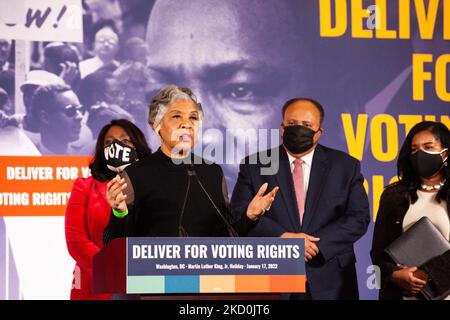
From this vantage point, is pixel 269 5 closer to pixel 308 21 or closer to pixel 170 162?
pixel 308 21

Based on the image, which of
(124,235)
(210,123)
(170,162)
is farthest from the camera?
(210,123)

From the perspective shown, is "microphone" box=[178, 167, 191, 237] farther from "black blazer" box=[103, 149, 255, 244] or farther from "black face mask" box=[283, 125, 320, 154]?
"black face mask" box=[283, 125, 320, 154]

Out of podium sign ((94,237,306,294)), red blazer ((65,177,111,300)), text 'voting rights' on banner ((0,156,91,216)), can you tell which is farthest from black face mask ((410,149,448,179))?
text 'voting rights' on banner ((0,156,91,216))

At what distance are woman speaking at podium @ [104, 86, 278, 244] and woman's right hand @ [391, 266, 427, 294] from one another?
100 centimetres

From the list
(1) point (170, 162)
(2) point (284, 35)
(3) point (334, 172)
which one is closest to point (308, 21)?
(2) point (284, 35)

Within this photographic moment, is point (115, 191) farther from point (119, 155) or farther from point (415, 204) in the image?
point (415, 204)

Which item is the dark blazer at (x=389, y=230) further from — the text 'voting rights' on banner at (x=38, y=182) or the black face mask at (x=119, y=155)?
the text 'voting rights' on banner at (x=38, y=182)

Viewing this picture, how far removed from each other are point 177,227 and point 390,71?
7.22 ft

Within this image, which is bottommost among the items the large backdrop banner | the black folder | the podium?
the podium

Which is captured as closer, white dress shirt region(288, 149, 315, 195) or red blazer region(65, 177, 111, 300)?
red blazer region(65, 177, 111, 300)

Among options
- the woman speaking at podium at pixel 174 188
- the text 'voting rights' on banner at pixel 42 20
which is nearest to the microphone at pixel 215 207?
the woman speaking at podium at pixel 174 188

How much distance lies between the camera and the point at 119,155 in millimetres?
5016

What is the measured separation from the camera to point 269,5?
616 cm

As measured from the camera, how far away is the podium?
4168 mm
